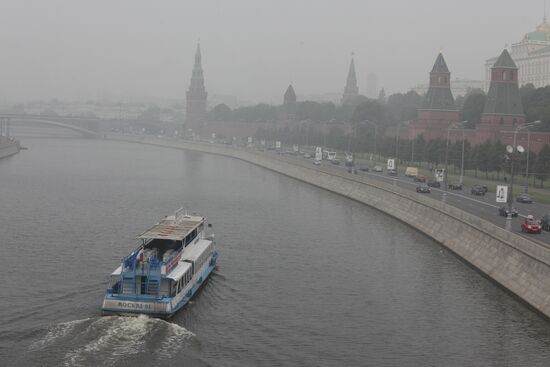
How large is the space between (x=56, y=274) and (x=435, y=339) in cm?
1867

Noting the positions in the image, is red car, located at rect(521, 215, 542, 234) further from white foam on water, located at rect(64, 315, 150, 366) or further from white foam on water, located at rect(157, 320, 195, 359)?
white foam on water, located at rect(64, 315, 150, 366)

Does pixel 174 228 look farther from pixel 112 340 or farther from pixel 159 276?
pixel 112 340

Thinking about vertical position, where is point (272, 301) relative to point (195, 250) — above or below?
below

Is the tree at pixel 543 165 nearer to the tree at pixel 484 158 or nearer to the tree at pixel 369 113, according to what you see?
the tree at pixel 484 158

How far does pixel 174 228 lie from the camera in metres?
39.5

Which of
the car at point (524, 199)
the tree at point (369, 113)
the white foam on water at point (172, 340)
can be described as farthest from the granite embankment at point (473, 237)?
the tree at point (369, 113)

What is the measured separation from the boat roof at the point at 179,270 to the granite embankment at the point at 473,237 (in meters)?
15.4

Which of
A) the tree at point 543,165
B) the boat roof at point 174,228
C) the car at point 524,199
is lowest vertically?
the boat roof at point 174,228

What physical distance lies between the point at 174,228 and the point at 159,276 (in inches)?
300

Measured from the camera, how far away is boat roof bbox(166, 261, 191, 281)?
32.7 metres

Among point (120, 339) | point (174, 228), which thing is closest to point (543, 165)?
point (174, 228)

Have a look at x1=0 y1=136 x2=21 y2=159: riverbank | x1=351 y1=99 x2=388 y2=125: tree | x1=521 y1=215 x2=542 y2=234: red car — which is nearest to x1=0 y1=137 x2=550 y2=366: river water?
x1=521 y1=215 x2=542 y2=234: red car

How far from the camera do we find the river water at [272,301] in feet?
91.7

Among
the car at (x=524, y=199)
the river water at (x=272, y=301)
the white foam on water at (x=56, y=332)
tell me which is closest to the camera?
the white foam on water at (x=56, y=332)
